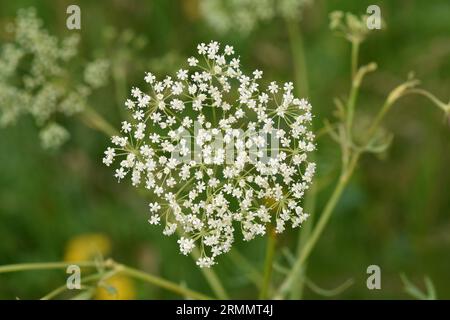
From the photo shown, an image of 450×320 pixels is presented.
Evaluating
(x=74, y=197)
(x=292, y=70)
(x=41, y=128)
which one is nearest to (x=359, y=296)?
(x=292, y=70)

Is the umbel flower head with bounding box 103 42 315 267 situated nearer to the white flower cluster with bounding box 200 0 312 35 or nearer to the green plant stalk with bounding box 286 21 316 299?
the green plant stalk with bounding box 286 21 316 299

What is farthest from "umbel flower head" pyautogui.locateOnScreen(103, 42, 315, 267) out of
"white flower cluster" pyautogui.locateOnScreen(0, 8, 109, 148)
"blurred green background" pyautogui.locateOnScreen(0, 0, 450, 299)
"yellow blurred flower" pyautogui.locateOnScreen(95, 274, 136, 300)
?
"yellow blurred flower" pyautogui.locateOnScreen(95, 274, 136, 300)

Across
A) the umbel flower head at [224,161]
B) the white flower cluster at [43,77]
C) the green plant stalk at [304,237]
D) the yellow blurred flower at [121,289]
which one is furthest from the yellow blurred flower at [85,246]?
the umbel flower head at [224,161]

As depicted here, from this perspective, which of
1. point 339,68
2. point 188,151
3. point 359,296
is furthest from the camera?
point 339,68

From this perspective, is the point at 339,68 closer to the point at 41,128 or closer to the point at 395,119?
the point at 395,119

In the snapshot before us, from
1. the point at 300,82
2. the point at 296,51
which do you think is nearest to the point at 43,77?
the point at 300,82

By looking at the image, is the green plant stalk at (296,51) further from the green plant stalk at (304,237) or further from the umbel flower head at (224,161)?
the umbel flower head at (224,161)
